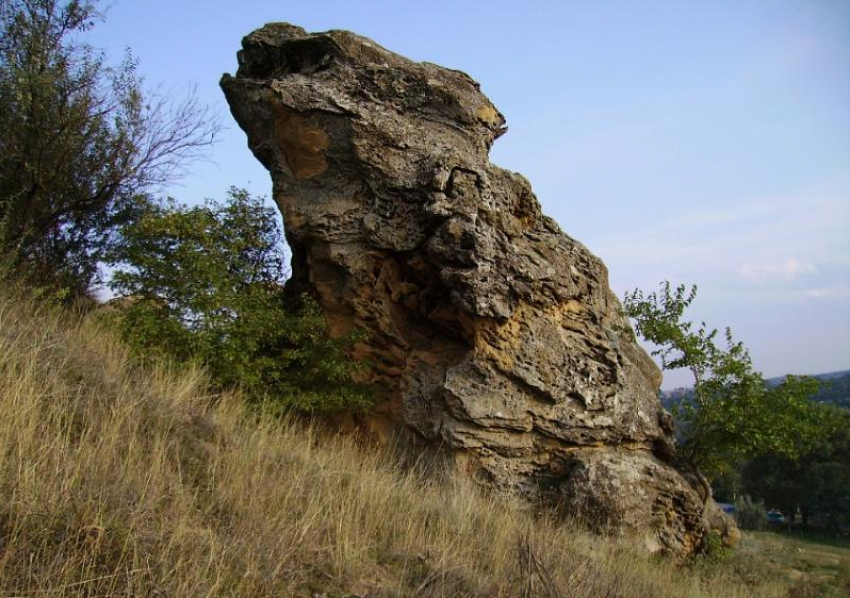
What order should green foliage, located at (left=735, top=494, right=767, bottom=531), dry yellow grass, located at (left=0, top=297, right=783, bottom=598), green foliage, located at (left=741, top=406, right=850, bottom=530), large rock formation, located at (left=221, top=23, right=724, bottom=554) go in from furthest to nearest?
green foliage, located at (left=741, top=406, right=850, bottom=530), green foliage, located at (left=735, top=494, right=767, bottom=531), large rock formation, located at (left=221, top=23, right=724, bottom=554), dry yellow grass, located at (left=0, top=297, right=783, bottom=598)

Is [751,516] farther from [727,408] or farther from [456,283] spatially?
[456,283]

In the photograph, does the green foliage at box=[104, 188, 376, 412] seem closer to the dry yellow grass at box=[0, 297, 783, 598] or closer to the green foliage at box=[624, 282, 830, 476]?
the dry yellow grass at box=[0, 297, 783, 598]

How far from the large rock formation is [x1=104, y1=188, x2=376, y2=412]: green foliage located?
631 millimetres

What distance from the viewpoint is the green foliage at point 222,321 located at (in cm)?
707

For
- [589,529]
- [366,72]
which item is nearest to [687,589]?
[589,529]

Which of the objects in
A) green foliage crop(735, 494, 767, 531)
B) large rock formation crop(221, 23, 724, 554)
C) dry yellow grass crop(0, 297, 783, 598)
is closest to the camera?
dry yellow grass crop(0, 297, 783, 598)

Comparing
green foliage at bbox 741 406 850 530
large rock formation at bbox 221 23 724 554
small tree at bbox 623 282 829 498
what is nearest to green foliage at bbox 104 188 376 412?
large rock formation at bbox 221 23 724 554

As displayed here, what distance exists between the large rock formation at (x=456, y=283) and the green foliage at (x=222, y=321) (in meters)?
0.63

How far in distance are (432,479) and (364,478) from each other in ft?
6.69

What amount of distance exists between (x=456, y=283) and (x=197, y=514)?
4315mm

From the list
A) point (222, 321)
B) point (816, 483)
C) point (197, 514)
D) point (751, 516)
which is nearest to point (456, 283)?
point (222, 321)

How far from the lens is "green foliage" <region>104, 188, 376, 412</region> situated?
707 centimetres

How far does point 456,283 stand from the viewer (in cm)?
708

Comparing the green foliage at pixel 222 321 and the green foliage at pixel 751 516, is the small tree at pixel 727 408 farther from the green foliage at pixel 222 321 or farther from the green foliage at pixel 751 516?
the green foliage at pixel 751 516
